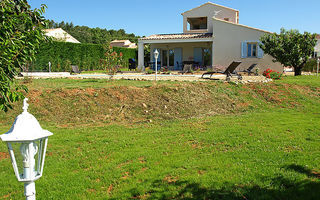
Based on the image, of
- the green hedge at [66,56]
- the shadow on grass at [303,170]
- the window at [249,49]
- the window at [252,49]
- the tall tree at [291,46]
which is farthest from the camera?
the green hedge at [66,56]

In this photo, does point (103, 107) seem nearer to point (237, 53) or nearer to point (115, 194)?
point (115, 194)

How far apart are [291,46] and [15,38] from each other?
62.6ft

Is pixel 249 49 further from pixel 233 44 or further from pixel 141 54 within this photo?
pixel 141 54

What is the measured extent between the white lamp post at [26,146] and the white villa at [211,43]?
2118 centimetres

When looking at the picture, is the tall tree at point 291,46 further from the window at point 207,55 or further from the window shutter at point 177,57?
the window shutter at point 177,57

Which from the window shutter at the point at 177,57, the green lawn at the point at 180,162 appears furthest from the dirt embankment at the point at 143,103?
the window shutter at the point at 177,57

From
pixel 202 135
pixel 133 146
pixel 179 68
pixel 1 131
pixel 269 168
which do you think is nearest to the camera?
pixel 269 168

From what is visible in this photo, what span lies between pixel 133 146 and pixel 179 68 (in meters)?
20.1

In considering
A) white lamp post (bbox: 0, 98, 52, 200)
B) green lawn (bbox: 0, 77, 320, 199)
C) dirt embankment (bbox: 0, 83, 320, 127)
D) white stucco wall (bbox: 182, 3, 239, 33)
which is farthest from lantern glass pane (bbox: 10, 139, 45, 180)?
white stucco wall (bbox: 182, 3, 239, 33)

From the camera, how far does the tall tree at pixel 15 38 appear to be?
3213 millimetres

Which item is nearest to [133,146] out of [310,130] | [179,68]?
[310,130]

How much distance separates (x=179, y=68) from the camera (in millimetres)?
25656

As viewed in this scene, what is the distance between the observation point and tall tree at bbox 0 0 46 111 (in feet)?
10.5

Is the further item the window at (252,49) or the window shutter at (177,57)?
the window shutter at (177,57)
